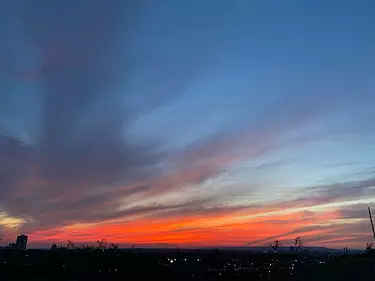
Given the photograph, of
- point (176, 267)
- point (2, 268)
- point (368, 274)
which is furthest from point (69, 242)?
point (368, 274)

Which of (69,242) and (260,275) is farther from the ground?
(69,242)

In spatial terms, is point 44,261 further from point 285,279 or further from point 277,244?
point 277,244

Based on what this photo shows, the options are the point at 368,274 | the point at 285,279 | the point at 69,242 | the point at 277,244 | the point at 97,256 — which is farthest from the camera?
the point at 277,244

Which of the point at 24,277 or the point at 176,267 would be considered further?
the point at 176,267

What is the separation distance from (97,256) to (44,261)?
750cm

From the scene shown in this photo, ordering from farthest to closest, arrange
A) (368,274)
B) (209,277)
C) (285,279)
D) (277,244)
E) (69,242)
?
(277,244) < (69,242) < (209,277) < (285,279) < (368,274)

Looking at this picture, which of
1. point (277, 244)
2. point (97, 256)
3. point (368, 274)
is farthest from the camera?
point (277, 244)

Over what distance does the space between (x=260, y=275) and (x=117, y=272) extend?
15747mm

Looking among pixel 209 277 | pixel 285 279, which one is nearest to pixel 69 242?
pixel 209 277

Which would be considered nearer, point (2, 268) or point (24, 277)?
point (24, 277)

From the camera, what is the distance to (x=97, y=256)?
50.2 meters

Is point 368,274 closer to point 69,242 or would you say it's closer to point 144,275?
point 144,275

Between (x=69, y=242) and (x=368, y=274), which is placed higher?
(x=69, y=242)

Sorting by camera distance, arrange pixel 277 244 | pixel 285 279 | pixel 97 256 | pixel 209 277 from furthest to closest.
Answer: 1. pixel 277 244
2. pixel 97 256
3. pixel 209 277
4. pixel 285 279
